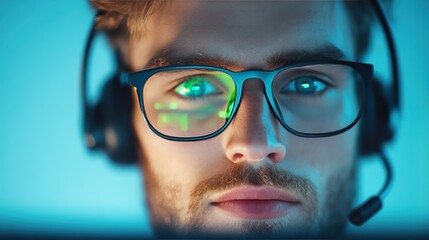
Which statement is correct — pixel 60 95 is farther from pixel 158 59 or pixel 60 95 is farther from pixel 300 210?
pixel 300 210

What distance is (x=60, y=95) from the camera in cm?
81

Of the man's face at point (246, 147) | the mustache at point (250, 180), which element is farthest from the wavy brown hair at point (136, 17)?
the mustache at point (250, 180)

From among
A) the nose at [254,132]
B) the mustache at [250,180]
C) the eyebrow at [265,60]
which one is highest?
the eyebrow at [265,60]

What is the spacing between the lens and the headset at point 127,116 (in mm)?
804

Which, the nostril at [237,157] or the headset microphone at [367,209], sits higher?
the nostril at [237,157]

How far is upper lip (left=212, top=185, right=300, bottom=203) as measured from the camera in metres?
0.71

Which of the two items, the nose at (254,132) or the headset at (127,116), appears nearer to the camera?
the nose at (254,132)

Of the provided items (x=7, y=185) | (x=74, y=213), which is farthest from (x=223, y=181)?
(x=7, y=185)

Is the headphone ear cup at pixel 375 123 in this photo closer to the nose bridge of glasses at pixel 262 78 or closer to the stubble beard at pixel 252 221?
the stubble beard at pixel 252 221

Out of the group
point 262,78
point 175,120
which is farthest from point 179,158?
point 262,78

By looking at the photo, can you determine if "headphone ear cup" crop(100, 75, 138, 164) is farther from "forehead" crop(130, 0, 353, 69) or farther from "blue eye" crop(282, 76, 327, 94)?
"blue eye" crop(282, 76, 327, 94)

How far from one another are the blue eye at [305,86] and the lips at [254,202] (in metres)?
0.16

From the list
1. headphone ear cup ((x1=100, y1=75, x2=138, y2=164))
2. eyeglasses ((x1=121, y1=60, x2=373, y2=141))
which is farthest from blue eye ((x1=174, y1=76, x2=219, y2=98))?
headphone ear cup ((x1=100, y1=75, x2=138, y2=164))

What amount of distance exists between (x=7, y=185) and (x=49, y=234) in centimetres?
11
